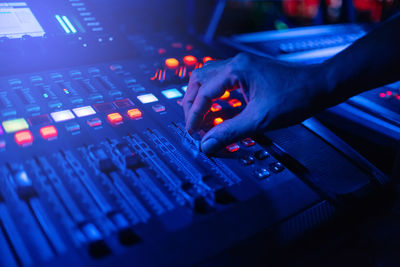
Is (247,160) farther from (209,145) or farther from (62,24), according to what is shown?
(62,24)

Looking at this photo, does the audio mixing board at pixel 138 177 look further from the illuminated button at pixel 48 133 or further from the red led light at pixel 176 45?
the red led light at pixel 176 45

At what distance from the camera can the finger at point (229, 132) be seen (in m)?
0.67

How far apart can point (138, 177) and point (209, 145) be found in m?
0.15

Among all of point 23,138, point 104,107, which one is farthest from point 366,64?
point 23,138

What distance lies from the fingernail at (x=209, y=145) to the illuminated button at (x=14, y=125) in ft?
1.10

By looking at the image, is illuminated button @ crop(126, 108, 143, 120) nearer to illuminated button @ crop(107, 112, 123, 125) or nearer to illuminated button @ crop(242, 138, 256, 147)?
illuminated button @ crop(107, 112, 123, 125)

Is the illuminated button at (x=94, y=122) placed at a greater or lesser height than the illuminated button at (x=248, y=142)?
greater

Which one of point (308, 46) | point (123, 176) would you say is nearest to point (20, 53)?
point (123, 176)

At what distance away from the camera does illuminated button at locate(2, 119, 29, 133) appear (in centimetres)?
65

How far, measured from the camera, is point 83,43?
0.94 meters

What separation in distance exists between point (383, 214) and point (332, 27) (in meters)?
1.12

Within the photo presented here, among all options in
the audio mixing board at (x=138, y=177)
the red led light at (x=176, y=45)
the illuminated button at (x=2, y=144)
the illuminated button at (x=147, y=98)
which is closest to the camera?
the audio mixing board at (x=138, y=177)

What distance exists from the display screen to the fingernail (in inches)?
20.9

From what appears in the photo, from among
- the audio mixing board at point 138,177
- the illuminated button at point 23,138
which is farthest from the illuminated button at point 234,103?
the illuminated button at point 23,138
